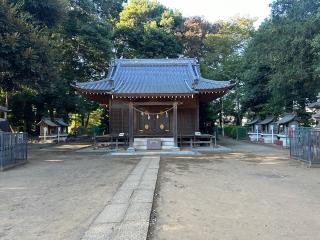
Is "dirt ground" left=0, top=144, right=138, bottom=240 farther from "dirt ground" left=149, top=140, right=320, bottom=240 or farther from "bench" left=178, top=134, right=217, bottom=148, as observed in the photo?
"bench" left=178, top=134, right=217, bottom=148

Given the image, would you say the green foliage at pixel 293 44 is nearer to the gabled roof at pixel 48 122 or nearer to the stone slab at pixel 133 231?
the stone slab at pixel 133 231

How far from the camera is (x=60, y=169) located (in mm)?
13383

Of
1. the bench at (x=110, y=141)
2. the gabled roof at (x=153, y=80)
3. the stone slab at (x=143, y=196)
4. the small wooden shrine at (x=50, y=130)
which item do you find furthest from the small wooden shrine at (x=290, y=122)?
the stone slab at (x=143, y=196)

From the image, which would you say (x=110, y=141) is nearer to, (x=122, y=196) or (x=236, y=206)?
(x=122, y=196)

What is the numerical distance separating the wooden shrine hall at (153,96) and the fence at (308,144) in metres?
7.73

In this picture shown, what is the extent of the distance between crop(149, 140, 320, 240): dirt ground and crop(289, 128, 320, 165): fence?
2.09 m

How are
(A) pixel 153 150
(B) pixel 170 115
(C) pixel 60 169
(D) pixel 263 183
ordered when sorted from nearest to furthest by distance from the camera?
(D) pixel 263 183
(C) pixel 60 169
(A) pixel 153 150
(B) pixel 170 115

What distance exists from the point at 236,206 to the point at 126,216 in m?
2.27

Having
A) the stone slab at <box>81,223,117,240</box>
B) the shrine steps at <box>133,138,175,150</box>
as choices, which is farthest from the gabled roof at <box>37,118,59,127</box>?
the stone slab at <box>81,223,117,240</box>

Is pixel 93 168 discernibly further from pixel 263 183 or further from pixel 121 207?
pixel 121 207

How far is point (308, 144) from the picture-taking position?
1401cm

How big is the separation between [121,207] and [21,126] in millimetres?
34069

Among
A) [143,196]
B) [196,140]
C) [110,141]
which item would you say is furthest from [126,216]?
[196,140]

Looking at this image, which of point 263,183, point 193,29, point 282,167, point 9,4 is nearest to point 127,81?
point 9,4
